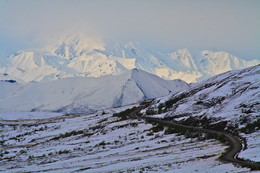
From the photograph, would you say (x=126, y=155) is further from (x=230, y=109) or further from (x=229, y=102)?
(x=229, y=102)

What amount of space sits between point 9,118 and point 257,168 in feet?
487

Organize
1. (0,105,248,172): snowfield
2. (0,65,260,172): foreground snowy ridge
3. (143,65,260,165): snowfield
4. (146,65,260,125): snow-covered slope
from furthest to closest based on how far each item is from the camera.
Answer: (146,65,260,125): snow-covered slope < (143,65,260,165): snowfield < (0,65,260,172): foreground snowy ridge < (0,105,248,172): snowfield

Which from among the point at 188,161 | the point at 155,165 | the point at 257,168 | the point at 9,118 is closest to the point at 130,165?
the point at 155,165

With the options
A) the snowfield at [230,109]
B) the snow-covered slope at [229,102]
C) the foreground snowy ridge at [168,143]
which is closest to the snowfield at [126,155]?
the foreground snowy ridge at [168,143]

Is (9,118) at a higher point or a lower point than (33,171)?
higher

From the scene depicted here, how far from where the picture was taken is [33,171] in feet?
168

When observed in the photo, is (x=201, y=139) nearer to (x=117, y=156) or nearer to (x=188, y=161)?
(x=117, y=156)

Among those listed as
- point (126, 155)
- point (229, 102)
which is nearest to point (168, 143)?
point (126, 155)

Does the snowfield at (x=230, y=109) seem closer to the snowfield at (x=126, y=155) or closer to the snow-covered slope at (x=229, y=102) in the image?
the snow-covered slope at (x=229, y=102)

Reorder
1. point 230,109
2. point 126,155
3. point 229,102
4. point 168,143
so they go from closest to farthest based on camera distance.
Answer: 1. point 126,155
2. point 168,143
3. point 230,109
4. point 229,102

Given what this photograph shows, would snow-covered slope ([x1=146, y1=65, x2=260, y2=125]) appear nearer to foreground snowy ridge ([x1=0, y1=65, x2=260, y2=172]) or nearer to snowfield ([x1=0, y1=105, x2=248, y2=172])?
foreground snowy ridge ([x1=0, y1=65, x2=260, y2=172])

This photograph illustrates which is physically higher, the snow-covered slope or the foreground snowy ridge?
the snow-covered slope

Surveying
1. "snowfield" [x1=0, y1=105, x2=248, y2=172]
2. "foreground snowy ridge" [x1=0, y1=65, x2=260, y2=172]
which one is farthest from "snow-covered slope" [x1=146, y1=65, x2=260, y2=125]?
"snowfield" [x1=0, y1=105, x2=248, y2=172]

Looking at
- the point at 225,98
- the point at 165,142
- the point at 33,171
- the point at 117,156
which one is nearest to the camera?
the point at 33,171
